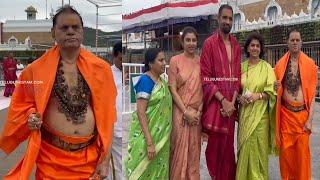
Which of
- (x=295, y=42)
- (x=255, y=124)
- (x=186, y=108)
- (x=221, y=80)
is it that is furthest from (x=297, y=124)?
(x=186, y=108)

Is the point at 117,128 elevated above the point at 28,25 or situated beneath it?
situated beneath

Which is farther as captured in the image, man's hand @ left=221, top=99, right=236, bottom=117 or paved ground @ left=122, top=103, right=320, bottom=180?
paved ground @ left=122, top=103, right=320, bottom=180

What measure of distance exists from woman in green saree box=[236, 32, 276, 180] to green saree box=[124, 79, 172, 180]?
59 centimetres

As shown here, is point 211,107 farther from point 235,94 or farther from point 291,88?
point 291,88

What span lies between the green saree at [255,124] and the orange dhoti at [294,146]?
0.73 ft

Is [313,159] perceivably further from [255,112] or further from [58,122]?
[58,122]

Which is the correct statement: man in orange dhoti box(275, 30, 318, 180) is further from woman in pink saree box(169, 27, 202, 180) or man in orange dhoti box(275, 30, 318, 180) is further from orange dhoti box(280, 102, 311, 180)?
woman in pink saree box(169, 27, 202, 180)

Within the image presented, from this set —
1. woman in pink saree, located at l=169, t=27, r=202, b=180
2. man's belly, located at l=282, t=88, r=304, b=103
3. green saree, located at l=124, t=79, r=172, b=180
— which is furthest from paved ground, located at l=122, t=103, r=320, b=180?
man's belly, located at l=282, t=88, r=304, b=103

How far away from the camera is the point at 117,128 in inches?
152

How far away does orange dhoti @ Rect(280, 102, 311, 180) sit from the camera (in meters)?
4.00

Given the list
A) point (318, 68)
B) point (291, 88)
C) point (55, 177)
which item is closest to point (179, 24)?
point (291, 88)

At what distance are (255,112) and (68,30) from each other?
1766 mm

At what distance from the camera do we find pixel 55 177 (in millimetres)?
2598

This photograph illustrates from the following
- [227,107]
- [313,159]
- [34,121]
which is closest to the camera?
[34,121]
